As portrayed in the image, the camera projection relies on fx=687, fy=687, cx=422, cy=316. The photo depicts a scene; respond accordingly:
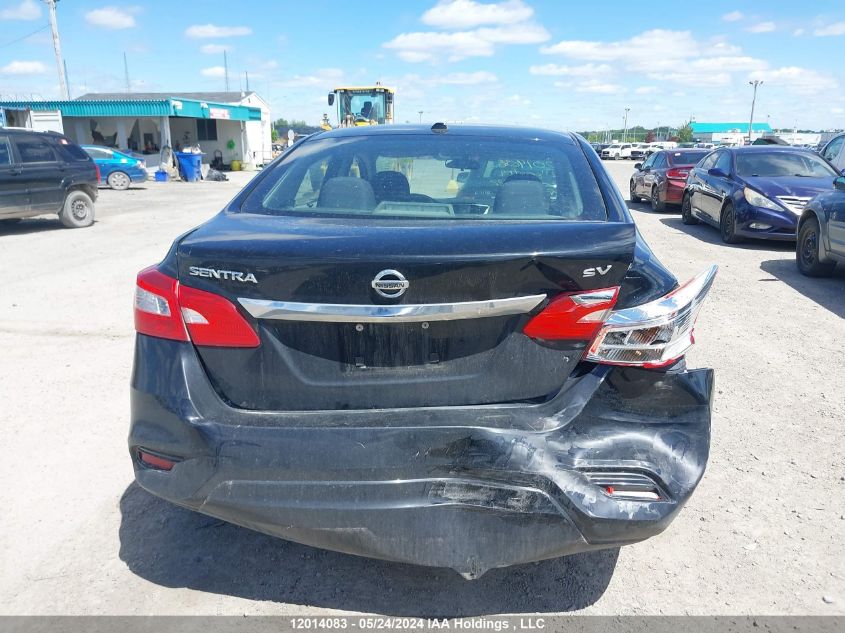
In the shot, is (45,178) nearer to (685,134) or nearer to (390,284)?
(390,284)

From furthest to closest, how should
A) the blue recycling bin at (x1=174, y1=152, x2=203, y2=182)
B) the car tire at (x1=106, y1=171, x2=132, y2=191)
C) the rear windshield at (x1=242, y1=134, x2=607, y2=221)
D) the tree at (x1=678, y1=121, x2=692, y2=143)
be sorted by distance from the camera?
the tree at (x1=678, y1=121, x2=692, y2=143) → the blue recycling bin at (x1=174, y1=152, x2=203, y2=182) → the car tire at (x1=106, y1=171, x2=132, y2=191) → the rear windshield at (x1=242, y1=134, x2=607, y2=221)

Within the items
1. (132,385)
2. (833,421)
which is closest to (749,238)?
(833,421)

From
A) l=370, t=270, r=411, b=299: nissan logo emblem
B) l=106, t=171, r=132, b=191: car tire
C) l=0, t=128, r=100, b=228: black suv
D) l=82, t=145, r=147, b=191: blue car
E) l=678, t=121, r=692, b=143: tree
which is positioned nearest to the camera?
l=370, t=270, r=411, b=299: nissan logo emblem

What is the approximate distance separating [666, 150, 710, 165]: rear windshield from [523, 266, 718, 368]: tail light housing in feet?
51.6

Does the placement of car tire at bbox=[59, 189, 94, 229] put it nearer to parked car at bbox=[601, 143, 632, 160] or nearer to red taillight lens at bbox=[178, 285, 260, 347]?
red taillight lens at bbox=[178, 285, 260, 347]

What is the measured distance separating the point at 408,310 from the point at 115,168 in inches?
985

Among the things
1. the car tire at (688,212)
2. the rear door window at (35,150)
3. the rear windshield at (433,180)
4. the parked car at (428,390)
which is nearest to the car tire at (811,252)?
the car tire at (688,212)

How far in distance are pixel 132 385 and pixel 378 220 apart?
107cm

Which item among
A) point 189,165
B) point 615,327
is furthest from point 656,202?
point 189,165

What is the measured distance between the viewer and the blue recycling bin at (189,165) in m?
29.5

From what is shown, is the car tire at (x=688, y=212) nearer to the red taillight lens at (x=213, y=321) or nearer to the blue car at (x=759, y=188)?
the blue car at (x=759, y=188)

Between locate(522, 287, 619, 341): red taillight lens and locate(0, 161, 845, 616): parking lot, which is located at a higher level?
locate(522, 287, 619, 341): red taillight lens

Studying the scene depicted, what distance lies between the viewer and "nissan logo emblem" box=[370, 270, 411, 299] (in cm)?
211

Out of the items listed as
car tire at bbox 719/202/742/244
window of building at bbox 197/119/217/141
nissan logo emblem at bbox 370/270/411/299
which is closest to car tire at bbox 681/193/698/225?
car tire at bbox 719/202/742/244
